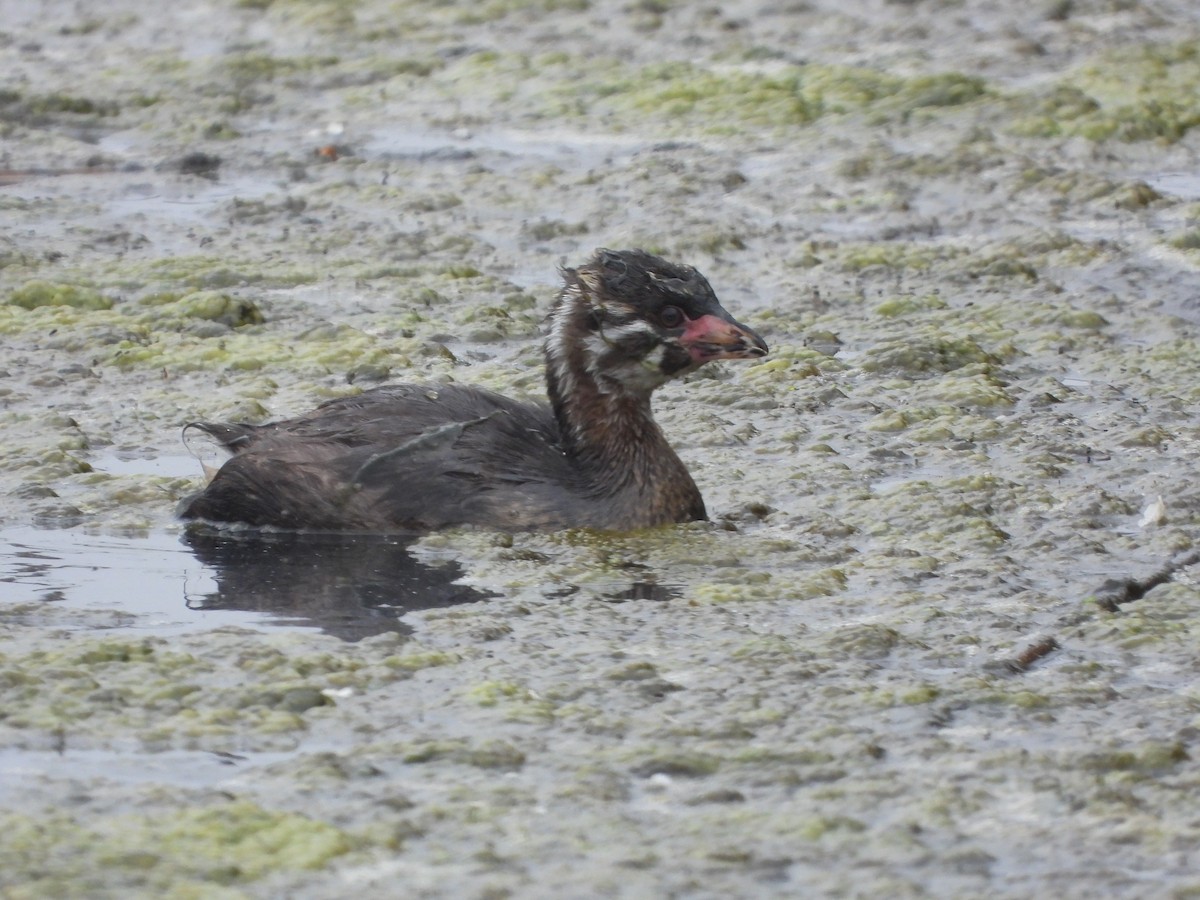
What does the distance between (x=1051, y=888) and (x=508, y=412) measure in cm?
346

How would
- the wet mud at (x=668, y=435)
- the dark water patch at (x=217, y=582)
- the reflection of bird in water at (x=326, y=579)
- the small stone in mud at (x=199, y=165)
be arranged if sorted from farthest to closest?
the small stone in mud at (x=199, y=165) < the reflection of bird in water at (x=326, y=579) < the dark water patch at (x=217, y=582) < the wet mud at (x=668, y=435)

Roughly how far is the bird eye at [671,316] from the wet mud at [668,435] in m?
0.66

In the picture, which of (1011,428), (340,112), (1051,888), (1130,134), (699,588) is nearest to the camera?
(1051,888)

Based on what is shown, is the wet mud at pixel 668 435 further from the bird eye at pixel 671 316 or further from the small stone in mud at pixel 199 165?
the bird eye at pixel 671 316

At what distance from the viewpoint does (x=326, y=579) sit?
22.3 ft

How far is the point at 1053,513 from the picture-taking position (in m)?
7.32

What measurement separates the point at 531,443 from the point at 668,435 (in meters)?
1.01

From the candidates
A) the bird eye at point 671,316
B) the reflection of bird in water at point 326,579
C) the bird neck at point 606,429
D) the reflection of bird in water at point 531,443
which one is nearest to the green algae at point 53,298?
the reflection of bird in water at point 531,443

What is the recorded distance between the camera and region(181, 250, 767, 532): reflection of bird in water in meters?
7.27

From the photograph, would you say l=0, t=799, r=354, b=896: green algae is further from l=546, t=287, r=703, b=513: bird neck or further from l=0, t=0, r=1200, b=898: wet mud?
l=546, t=287, r=703, b=513: bird neck

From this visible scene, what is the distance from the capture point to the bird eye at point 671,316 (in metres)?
7.45

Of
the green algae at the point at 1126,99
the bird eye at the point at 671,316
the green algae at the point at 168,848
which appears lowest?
the green algae at the point at 168,848

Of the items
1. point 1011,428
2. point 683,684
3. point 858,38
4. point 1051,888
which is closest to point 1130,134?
point 858,38

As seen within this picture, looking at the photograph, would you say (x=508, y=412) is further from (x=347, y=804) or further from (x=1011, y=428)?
(x=347, y=804)
